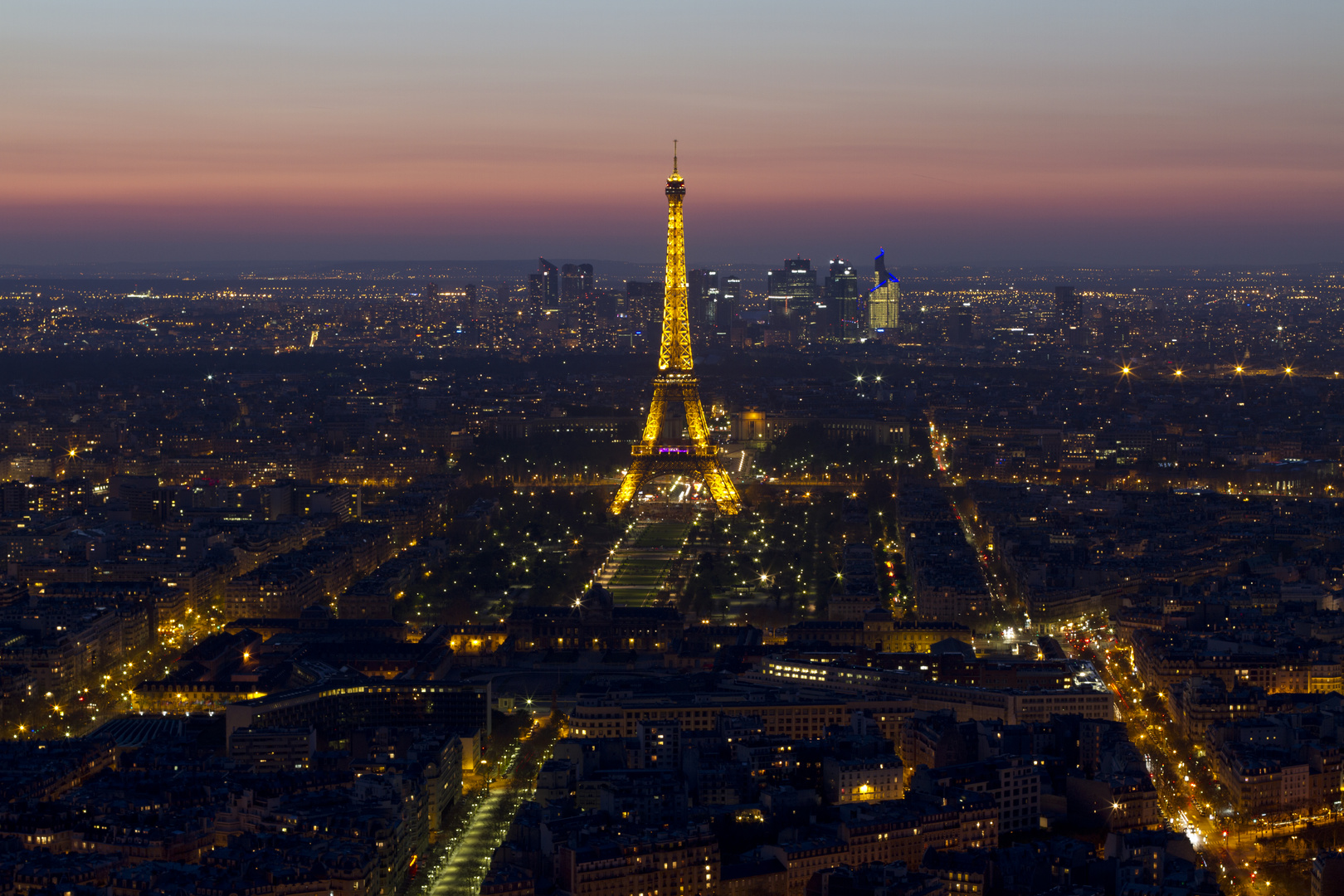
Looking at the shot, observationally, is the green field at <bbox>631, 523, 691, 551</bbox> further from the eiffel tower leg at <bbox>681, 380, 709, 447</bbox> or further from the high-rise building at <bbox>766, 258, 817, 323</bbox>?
the high-rise building at <bbox>766, 258, 817, 323</bbox>

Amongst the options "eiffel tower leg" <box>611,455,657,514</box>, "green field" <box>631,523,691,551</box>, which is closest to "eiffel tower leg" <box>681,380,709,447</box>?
"eiffel tower leg" <box>611,455,657,514</box>

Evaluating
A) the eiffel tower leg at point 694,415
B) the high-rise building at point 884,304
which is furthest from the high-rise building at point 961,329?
the eiffel tower leg at point 694,415

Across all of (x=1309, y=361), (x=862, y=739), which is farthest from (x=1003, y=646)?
(x=1309, y=361)

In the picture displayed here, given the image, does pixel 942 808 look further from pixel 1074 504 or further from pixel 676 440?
pixel 676 440

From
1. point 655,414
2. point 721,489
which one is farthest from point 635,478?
point 655,414

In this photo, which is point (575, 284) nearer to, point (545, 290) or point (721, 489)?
point (545, 290)

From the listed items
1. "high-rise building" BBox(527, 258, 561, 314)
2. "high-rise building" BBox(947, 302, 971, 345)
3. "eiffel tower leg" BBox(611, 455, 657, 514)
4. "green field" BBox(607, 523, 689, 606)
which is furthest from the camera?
"high-rise building" BBox(527, 258, 561, 314)
